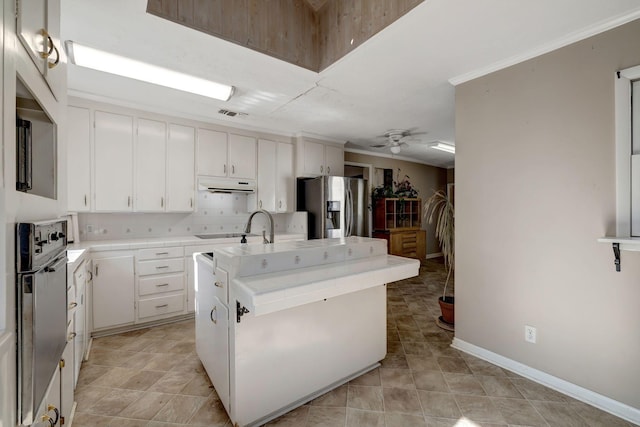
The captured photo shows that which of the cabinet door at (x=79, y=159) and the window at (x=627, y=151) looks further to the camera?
the cabinet door at (x=79, y=159)

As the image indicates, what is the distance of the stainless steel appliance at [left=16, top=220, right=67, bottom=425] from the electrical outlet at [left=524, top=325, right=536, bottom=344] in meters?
2.74

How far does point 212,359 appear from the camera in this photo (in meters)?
1.91

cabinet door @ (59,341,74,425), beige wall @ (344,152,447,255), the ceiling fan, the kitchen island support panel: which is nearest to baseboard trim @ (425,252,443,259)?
beige wall @ (344,152,447,255)

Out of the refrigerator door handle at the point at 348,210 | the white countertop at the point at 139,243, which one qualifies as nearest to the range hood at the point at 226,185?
the white countertop at the point at 139,243

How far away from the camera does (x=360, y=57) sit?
7.09 ft

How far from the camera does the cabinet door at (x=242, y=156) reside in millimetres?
3871

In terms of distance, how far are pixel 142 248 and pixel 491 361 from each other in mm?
3498

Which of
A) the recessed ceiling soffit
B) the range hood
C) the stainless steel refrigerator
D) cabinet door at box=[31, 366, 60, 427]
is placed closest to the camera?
cabinet door at box=[31, 366, 60, 427]

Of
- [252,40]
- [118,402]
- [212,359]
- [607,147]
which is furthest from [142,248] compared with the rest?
[607,147]

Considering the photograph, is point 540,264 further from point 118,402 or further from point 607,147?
point 118,402

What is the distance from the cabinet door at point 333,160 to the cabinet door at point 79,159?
3.05m

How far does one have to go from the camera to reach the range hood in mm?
3619

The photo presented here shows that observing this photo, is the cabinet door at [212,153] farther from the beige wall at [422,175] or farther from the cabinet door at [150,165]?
the beige wall at [422,175]

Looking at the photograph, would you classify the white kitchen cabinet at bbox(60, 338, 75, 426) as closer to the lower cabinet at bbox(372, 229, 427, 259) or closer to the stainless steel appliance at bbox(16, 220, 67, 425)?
the stainless steel appliance at bbox(16, 220, 67, 425)
